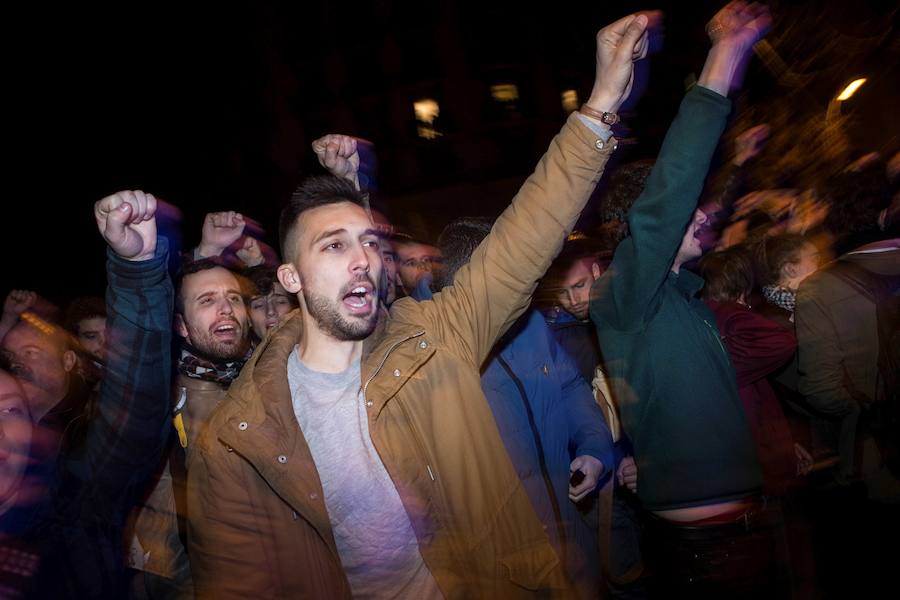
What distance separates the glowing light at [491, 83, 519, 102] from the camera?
706 inches

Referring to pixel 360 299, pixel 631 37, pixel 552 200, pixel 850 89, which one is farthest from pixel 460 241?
pixel 850 89

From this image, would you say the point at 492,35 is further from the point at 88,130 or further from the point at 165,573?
the point at 165,573

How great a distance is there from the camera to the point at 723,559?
240 cm

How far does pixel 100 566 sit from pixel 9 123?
11.3m

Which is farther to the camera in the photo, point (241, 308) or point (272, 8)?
point (272, 8)

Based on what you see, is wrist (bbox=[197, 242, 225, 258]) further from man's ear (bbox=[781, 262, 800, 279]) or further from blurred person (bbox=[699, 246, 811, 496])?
man's ear (bbox=[781, 262, 800, 279])

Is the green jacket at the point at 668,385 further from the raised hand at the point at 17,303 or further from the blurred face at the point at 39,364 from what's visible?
the raised hand at the point at 17,303

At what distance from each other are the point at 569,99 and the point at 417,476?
1833 centimetres

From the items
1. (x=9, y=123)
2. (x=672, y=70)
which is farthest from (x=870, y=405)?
(x=672, y=70)

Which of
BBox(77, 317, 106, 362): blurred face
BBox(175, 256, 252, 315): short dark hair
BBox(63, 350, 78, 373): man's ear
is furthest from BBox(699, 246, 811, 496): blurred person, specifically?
BBox(77, 317, 106, 362): blurred face

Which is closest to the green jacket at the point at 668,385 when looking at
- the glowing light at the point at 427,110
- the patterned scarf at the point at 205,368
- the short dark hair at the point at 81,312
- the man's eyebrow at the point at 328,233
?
the man's eyebrow at the point at 328,233

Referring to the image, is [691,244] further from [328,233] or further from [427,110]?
[427,110]

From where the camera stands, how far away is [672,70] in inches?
756

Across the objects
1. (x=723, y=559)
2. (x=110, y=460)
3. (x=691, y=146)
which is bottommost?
(x=723, y=559)
